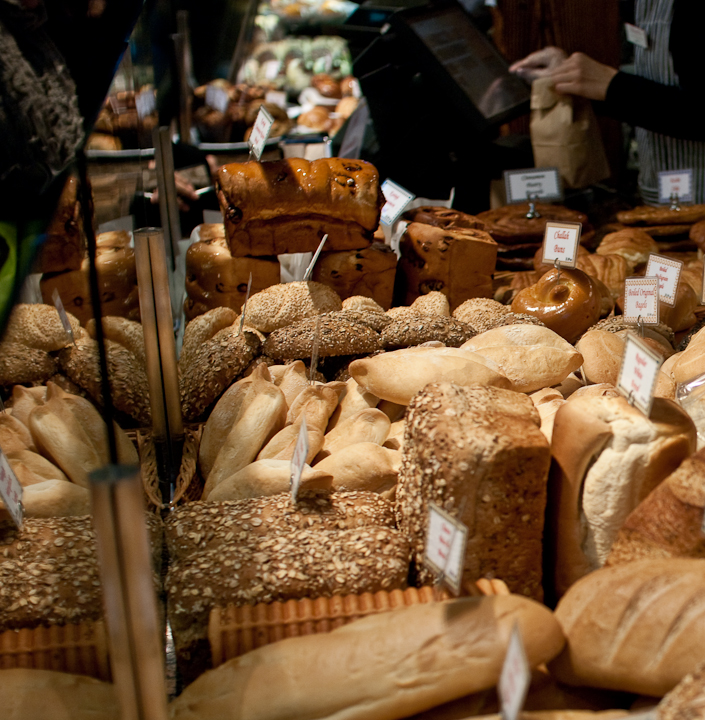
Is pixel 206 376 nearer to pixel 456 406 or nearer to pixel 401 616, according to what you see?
pixel 456 406

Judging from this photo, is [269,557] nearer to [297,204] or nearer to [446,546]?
[446,546]

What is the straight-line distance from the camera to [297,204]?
91.9 inches

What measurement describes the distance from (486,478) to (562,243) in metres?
1.26

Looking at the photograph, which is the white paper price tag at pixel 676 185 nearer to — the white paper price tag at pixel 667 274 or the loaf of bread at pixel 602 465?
the white paper price tag at pixel 667 274

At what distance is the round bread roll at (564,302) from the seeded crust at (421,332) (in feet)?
1.26

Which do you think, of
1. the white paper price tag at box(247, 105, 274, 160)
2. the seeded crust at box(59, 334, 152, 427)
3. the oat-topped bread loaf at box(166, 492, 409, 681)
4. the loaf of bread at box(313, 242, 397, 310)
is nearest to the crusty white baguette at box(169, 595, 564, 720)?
the oat-topped bread loaf at box(166, 492, 409, 681)

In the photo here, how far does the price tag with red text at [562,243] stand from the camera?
2119mm

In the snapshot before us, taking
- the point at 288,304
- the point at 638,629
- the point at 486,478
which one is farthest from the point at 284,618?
the point at 288,304

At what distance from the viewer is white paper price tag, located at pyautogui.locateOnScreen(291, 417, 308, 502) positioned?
3.93 feet

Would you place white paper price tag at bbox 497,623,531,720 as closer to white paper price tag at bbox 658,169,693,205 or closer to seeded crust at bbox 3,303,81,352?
seeded crust at bbox 3,303,81,352

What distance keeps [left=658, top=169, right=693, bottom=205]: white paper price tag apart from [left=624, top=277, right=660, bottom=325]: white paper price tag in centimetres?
166

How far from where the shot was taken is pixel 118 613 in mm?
786

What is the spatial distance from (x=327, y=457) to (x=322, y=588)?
39 centimetres

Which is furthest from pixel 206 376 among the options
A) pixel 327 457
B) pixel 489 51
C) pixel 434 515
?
pixel 489 51
